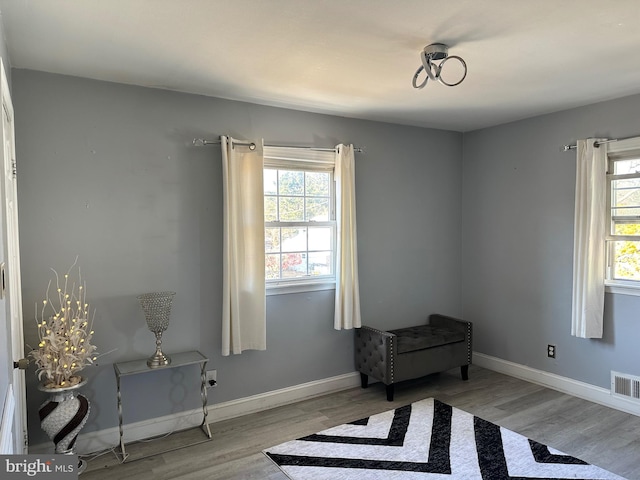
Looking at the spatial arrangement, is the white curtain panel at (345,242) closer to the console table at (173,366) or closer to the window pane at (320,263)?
the window pane at (320,263)

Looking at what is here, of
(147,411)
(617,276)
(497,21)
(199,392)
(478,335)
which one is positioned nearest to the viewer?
(497,21)

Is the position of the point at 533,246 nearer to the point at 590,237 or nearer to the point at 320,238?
the point at 590,237

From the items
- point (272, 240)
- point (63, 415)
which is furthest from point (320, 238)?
point (63, 415)

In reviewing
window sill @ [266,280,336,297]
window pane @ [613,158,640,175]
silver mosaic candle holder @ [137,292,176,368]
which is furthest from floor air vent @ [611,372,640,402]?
silver mosaic candle holder @ [137,292,176,368]

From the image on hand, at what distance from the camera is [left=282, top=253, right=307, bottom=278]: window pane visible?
12.5 ft

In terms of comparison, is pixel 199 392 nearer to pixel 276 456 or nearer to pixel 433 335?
pixel 276 456

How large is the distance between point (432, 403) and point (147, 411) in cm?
221

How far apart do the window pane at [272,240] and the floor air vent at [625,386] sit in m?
2.91

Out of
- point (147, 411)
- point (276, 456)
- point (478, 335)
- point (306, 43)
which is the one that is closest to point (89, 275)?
point (147, 411)

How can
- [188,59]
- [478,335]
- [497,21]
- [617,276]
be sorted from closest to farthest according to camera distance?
[497,21], [188,59], [617,276], [478,335]

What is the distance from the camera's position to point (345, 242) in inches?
153

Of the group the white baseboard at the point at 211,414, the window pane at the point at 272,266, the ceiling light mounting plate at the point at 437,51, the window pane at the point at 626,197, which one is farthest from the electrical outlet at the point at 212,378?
the window pane at the point at 626,197

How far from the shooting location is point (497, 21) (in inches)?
84.8

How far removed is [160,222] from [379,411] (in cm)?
223
